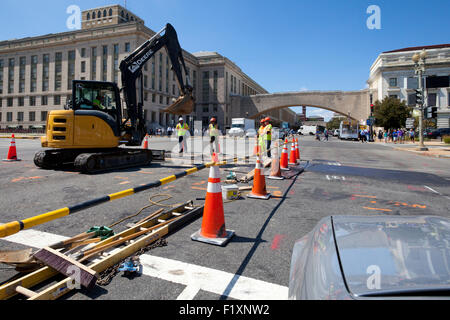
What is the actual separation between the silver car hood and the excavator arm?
975cm

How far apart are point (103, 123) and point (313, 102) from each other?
3092 inches

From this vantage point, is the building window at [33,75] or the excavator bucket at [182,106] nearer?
the excavator bucket at [182,106]

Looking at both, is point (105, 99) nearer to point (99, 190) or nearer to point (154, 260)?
point (99, 190)

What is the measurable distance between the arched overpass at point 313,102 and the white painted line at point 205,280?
264 feet

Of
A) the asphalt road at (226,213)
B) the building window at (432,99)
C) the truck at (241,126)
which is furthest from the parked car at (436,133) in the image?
the asphalt road at (226,213)

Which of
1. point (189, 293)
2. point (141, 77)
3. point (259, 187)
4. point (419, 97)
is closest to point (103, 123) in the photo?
point (141, 77)

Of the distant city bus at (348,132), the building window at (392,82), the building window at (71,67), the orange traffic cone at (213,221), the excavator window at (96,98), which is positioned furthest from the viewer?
the building window at (71,67)

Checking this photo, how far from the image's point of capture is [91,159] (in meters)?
9.04

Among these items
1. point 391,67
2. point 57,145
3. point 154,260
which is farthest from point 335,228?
point 391,67

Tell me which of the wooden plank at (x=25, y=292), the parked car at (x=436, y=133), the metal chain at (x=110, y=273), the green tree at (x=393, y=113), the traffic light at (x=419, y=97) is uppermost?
the green tree at (x=393, y=113)

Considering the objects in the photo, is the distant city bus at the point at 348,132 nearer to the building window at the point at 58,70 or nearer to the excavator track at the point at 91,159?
the excavator track at the point at 91,159

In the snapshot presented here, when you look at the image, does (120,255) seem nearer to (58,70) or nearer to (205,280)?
(205,280)

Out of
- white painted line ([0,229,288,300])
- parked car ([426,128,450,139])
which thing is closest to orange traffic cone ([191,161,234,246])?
white painted line ([0,229,288,300])

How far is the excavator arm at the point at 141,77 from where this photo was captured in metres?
11.0
